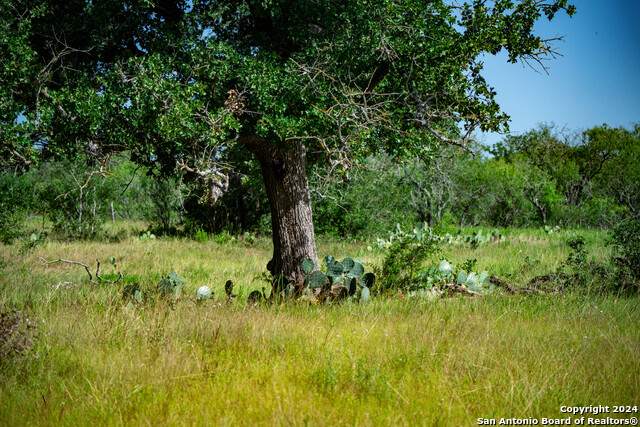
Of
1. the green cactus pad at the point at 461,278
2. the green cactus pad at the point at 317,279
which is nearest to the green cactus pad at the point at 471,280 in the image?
the green cactus pad at the point at 461,278

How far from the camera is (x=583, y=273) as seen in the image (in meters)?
6.81

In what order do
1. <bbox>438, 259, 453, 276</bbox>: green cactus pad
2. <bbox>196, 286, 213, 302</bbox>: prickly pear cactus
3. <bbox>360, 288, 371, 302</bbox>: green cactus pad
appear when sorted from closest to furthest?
<bbox>196, 286, 213, 302</bbox>: prickly pear cactus → <bbox>360, 288, 371, 302</bbox>: green cactus pad → <bbox>438, 259, 453, 276</bbox>: green cactus pad

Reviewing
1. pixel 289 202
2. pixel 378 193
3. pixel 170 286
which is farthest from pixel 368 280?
pixel 378 193

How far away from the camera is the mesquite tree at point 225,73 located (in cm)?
544

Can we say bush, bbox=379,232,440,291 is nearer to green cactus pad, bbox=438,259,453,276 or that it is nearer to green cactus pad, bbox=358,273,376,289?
green cactus pad, bbox=438,259,453,276

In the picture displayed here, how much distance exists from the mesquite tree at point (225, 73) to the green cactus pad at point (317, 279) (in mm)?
1379

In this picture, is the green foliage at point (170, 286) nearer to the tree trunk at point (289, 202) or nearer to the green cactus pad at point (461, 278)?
the tree trunk at point (289, 202)

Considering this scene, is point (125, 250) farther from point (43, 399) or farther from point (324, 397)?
point (324, 397)

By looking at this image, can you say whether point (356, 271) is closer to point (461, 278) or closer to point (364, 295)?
point (364, 295)

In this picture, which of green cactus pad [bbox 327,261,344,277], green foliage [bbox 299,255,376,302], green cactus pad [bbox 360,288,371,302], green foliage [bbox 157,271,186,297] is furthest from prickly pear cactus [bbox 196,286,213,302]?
green cactus pad [bbox 360,288,371,302]

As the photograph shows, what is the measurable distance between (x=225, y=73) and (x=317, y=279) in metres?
3.14

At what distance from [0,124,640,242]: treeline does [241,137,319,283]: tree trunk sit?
16.0 inches

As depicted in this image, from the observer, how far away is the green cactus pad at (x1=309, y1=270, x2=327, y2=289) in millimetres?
5496

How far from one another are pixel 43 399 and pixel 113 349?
29.9 inches
